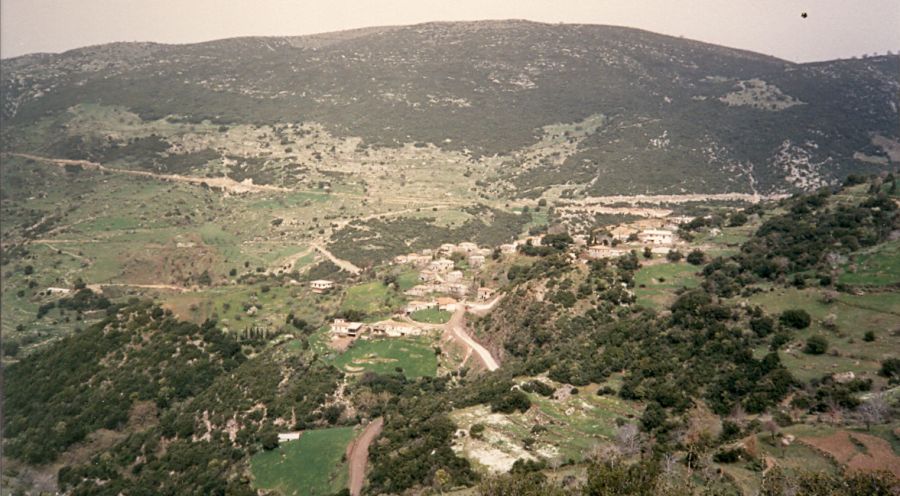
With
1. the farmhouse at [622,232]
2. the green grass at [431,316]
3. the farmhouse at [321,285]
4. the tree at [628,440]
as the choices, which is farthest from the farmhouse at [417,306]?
the tree at [628,440]

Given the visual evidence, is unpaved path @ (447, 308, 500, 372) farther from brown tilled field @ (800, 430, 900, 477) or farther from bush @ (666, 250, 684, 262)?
brown tilled field @ (800, 430, 900, 477)

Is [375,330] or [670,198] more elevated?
[670,198]

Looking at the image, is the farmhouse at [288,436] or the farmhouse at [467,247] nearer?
the farmhouse at [288,436]

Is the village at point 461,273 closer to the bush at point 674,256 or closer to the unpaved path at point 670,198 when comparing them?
the bush at point 674,256

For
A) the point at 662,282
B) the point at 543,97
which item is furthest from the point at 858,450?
the point at 543,97

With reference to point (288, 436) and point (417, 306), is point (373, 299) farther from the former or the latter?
point (288, 436)

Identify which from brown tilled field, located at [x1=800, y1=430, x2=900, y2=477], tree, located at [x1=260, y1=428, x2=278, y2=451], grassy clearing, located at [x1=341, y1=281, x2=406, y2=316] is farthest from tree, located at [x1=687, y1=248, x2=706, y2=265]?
tree, located at [x1=260, y1=428, x2=278, y2=451]
